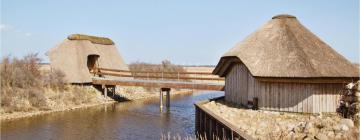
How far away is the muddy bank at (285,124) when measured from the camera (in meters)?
11.5

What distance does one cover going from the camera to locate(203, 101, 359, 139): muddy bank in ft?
37.6

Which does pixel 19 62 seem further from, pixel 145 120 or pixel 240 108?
pixel 240 108

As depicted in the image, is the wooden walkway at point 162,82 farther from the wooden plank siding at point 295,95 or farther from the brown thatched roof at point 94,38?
the wooden plank siding at point 295,95

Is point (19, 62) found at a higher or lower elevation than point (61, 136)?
higher

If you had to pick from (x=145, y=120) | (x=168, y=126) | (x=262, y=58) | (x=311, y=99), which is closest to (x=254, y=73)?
(x=262, y=58)

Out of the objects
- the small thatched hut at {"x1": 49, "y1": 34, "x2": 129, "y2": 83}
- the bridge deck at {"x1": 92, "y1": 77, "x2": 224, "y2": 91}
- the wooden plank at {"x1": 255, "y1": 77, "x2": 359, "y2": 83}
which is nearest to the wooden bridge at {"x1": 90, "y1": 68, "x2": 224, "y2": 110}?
the bridge deck at {"x1": 92, "y1": 77, "x2": 224, "y2": 91}

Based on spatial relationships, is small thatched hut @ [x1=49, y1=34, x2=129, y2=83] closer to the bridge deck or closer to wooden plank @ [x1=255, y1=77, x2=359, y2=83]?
the bridge deck

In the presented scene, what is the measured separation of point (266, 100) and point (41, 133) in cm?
1105

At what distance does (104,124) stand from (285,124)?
11.3 metres

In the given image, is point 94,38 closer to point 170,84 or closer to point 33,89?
point 33,89

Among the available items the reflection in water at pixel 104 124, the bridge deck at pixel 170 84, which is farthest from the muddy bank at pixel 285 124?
the bridge deck at pixel 170 84

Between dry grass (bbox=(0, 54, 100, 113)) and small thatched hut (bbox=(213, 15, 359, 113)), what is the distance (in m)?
14.1

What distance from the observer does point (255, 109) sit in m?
18.6

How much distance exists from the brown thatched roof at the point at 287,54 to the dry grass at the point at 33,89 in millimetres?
13688
